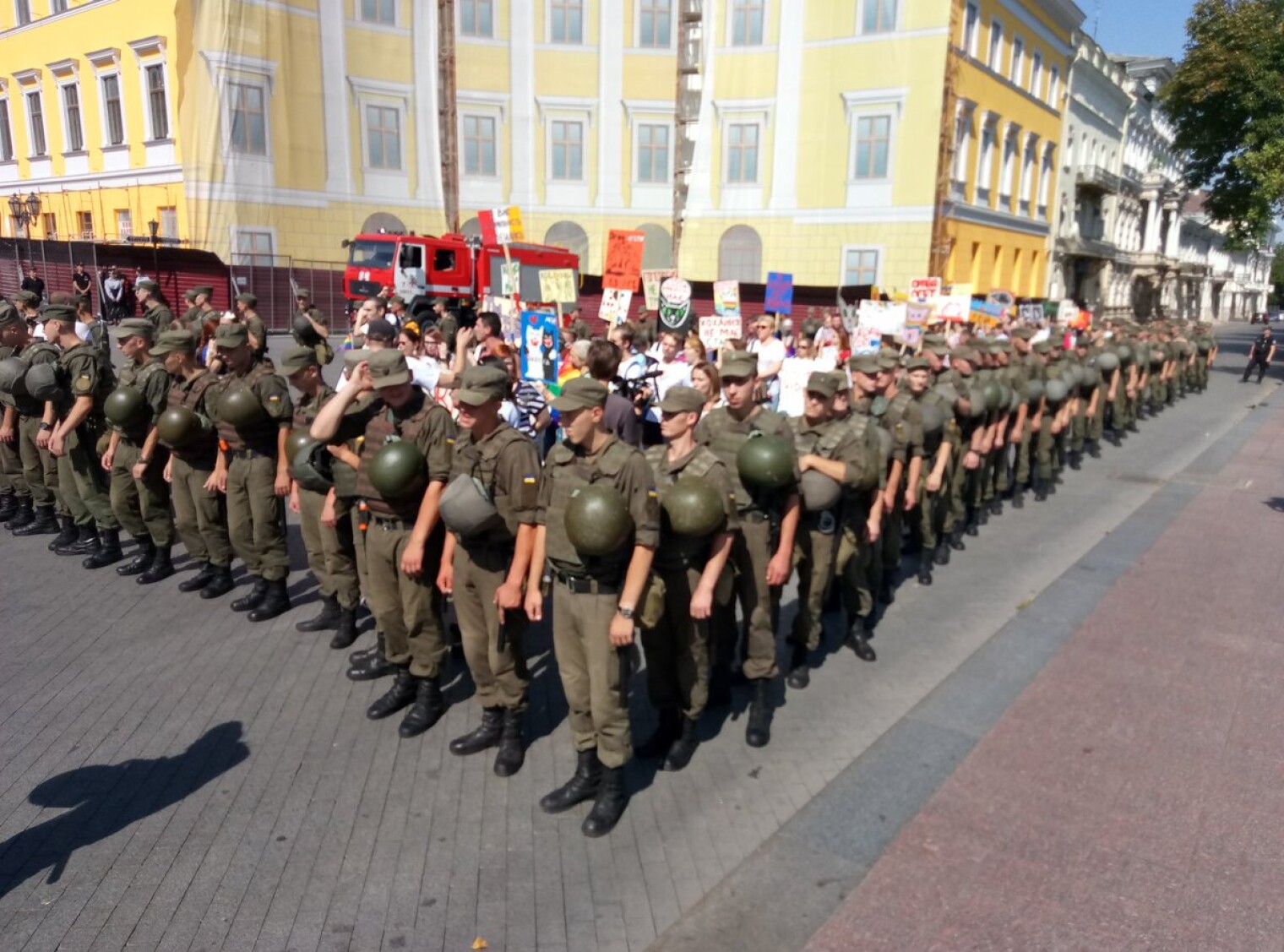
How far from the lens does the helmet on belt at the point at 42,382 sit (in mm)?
7312

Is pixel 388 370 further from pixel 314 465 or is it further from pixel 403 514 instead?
pixel 314 465

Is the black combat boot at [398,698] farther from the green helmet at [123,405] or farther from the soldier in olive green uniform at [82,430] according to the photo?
the soldier in olive green uniform at [82,430]

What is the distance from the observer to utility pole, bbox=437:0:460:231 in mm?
30516

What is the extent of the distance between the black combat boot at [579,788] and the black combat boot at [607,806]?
2.4 inches

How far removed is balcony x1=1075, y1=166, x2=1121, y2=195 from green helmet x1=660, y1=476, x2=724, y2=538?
45144mm

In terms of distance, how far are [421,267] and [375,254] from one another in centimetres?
114

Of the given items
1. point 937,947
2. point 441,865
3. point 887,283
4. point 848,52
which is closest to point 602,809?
point 441,865

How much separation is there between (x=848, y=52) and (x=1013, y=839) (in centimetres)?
3059

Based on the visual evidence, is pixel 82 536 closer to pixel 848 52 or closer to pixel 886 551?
pixel 886 551

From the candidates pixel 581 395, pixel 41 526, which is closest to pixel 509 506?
pixel 581 395

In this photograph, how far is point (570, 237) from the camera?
32.4m

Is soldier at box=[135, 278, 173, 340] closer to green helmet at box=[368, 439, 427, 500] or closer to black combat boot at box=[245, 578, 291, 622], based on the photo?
black combat boot at box=[245, 578, 291, 622]

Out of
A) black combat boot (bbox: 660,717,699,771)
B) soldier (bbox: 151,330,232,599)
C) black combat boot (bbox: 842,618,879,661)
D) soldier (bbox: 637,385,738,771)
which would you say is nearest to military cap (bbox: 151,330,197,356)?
soldier (bbox: 151,330,232,599)

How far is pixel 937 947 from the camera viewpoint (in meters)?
3.57
